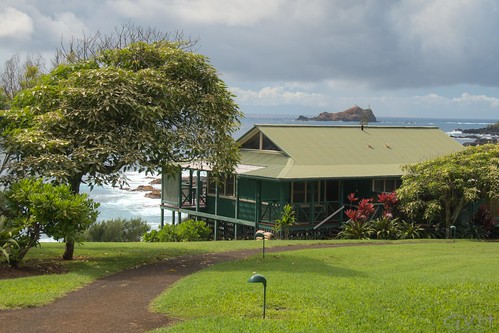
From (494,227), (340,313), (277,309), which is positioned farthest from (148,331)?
(494,227)

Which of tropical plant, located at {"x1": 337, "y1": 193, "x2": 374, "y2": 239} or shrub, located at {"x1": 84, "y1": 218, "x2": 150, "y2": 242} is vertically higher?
tropical plant, located at {"x1": 337, "y1": 193, "x2": 374, "y2": 239}

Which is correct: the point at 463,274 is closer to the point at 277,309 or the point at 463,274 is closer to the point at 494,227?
the point at 277,309

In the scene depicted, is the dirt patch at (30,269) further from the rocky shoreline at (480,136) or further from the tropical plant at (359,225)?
the rocky shoreline at (480,136)

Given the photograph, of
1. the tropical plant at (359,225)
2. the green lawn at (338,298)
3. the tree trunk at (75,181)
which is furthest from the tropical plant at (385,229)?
the tree trunk at (75,181)

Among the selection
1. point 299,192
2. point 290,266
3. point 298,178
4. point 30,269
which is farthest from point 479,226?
point 30,269

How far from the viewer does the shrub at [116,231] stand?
30500 millimetres

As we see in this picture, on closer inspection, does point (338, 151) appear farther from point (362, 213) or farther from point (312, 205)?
point (362, 213)

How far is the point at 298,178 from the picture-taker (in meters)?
27.3

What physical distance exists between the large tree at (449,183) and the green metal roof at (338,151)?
2.29 m

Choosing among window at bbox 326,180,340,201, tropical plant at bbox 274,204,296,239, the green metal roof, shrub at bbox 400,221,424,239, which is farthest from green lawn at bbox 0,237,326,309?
window at bbox 326,180,340,201

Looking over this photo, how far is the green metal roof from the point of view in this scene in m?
29.1

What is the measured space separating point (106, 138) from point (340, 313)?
7.92 m

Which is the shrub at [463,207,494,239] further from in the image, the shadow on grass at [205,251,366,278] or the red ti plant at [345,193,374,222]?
the shadow on grass at [205,251,366,278]

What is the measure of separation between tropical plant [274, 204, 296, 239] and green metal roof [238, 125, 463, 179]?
54.4 inches
